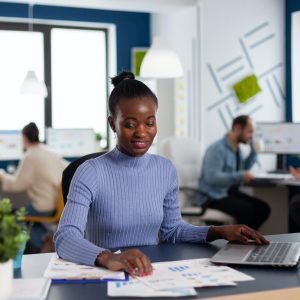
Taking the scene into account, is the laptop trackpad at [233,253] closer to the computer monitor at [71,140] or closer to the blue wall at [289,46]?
the blue wall at [289,46]

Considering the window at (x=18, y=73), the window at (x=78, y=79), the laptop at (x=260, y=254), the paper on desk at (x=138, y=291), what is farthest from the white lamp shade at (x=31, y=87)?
the paper on desk at (x=138, y=291)

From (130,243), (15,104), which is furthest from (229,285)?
(15,104)

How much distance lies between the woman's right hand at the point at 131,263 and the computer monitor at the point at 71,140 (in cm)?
503

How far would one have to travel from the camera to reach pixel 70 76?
7086 mm

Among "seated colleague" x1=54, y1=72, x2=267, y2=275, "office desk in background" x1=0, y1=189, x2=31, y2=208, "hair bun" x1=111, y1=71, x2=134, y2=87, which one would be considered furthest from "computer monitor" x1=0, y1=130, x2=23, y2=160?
"seated colleague" x1=54, y1=72, x2=267, y2=275

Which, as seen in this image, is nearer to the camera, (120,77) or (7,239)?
(7,239)

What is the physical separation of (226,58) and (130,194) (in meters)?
4.34

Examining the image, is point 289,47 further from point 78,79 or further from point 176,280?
point 176,280

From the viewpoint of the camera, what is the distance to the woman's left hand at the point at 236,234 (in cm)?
180

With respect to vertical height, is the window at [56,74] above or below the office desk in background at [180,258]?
above

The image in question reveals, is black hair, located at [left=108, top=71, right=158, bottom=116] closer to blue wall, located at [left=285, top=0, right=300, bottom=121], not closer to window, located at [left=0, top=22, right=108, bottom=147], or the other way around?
blue wall, located at [left=285, top=0, right=300, bottom=121]

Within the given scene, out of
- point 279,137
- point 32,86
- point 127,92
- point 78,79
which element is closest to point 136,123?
point 127,92

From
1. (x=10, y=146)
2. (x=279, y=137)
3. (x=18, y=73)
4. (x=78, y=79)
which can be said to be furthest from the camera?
(x=78, y=79)

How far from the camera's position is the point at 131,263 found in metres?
1.45
